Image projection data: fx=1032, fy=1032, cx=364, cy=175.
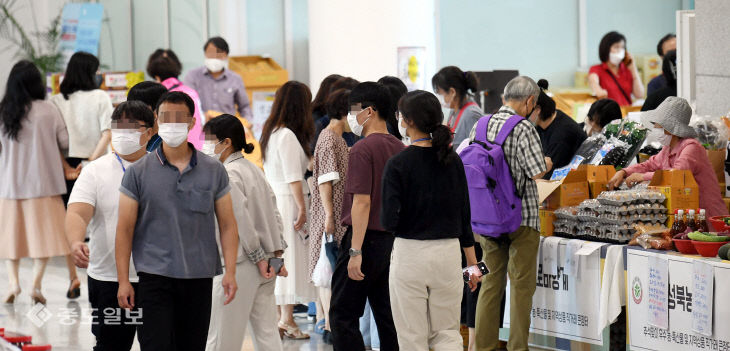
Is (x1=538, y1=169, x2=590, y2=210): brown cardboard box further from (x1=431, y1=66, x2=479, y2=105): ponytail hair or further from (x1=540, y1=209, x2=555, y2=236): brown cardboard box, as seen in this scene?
(x1=431, y1=66, x2=479, y2=105): ponytail hair

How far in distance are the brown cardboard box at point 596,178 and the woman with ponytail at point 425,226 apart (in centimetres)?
167

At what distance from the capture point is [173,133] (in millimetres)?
3986

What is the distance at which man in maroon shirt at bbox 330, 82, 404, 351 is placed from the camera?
15.2 feet

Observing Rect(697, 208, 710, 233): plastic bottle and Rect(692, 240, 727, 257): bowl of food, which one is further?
Rect(697, 208, 710, 233): plastic bottle

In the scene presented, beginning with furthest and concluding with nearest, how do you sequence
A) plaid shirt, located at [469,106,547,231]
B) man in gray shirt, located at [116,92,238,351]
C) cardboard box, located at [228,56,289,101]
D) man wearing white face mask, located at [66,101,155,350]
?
1. cardboard box, located at [228,56,289,101]
2. plaid shirt, located at [469,106,547,231]
3. man wearing white face mask, located at [66,101,155,350]
4. man in gray shirt, located at [116,92,238,351]

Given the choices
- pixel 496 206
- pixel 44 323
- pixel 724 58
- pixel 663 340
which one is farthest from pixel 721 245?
pixel 44 323

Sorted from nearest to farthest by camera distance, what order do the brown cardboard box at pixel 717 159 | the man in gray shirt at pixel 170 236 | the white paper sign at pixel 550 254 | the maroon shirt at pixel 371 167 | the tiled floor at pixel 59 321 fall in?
the man in gray shirt at pixel 170 236, the maroon shirt at pixel 371 167, the white paper sign at pixel 550 254, the brown cardboard box at pixel 717 159, the tiled floor at pixel 59 321

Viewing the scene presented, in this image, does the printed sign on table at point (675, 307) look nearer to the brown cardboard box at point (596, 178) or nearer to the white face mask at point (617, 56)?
the brown cardboard box at point (596, 178)

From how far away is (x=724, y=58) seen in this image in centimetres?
701

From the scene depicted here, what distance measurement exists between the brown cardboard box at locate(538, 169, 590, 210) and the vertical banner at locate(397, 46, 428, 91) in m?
4.09

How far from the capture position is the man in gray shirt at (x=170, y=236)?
396cm

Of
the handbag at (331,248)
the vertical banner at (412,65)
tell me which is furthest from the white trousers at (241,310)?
the vertical banner at (412,65)

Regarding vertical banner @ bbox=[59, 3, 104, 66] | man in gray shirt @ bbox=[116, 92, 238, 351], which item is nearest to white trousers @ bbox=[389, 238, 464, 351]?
man in gray shirt @ bbox=[116, 92, 238, 351]

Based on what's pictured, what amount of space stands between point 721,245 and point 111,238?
281 cm
